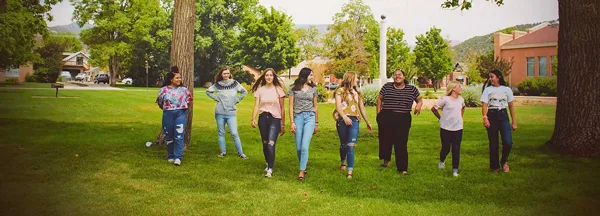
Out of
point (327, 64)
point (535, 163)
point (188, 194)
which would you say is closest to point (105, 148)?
point (188, 194)

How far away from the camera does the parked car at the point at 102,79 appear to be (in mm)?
5499

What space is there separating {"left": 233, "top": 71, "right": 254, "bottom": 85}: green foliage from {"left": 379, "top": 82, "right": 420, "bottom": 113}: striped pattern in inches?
155

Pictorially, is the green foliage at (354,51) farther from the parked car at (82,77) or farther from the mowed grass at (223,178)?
the parked car at (82,77)

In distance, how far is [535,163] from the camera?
6.16 meters

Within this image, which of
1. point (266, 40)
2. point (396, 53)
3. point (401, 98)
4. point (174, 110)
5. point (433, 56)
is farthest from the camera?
point (433, 56)

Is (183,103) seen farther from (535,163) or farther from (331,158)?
(535,163)

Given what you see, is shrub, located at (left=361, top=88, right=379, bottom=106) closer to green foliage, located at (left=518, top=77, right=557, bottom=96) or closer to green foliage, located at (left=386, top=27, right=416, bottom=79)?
green foliage, located at (left=386, top=27, right=416, bottom=79)

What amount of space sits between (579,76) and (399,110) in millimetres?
2403

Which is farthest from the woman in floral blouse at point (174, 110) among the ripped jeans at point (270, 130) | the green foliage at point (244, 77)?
the green foliage at point (244, 77)

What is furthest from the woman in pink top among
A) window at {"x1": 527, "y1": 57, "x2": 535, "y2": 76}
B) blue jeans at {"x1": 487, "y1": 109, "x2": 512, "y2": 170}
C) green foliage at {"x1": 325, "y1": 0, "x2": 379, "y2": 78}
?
green foliage at {"x1": 325, "y1": 0, "x2": 379, "y2": 78}

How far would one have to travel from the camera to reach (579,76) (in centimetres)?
614

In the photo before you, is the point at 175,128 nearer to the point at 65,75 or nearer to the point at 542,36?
the point at 65,75

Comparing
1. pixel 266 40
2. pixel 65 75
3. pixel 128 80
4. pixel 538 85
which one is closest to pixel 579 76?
pixel 538 85

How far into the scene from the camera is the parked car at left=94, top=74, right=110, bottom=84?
18.0 feet
